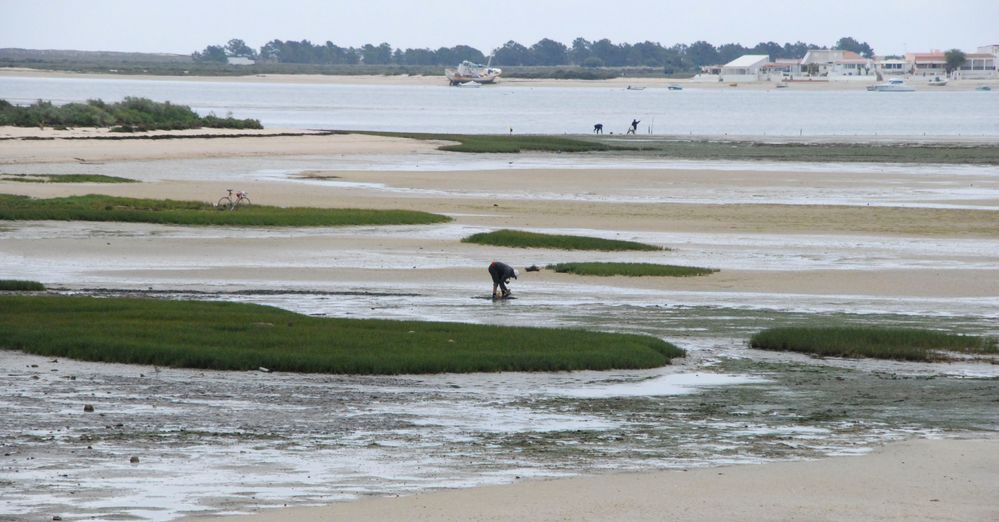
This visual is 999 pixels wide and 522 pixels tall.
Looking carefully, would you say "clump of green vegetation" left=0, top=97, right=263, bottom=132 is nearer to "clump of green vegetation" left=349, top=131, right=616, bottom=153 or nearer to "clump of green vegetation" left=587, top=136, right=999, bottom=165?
"clump of green vegetation" left=349, top=131, right=616, bottom=153

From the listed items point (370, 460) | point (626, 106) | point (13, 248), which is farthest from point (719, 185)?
point (626, 106)

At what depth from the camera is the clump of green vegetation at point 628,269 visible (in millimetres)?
29094

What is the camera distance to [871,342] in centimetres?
2064

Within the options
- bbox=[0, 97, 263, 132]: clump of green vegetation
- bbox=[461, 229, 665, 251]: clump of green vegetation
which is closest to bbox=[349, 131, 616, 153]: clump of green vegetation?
bbox=[0, 97, 263, 132]: clump of green vegetation

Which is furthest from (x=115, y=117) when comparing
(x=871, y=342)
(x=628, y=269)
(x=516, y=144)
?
(x=871, y=342)

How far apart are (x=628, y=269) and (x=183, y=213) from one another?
14.1 m

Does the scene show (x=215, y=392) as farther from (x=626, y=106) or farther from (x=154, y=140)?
(x=626, y=106)

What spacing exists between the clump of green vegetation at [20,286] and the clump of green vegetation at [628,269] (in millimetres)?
10138

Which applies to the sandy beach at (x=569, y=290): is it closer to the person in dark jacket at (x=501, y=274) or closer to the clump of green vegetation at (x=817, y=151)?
the person in dark jacket at (x=501, y=274)

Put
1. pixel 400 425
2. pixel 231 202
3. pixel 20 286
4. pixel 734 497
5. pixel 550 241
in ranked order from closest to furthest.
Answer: pixel 734 497 < pixel 400 425 < pixel 20 286 < pixel 550 241 < pixel 231 202

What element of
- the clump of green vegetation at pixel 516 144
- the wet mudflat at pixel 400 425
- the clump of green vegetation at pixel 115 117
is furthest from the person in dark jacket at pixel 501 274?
the clump of green vegetation at pixel 115 117

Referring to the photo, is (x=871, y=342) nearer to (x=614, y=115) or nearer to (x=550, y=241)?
(x=550, y=241)

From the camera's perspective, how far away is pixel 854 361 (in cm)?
1992

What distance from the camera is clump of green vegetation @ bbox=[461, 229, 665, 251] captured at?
33.7 metres
